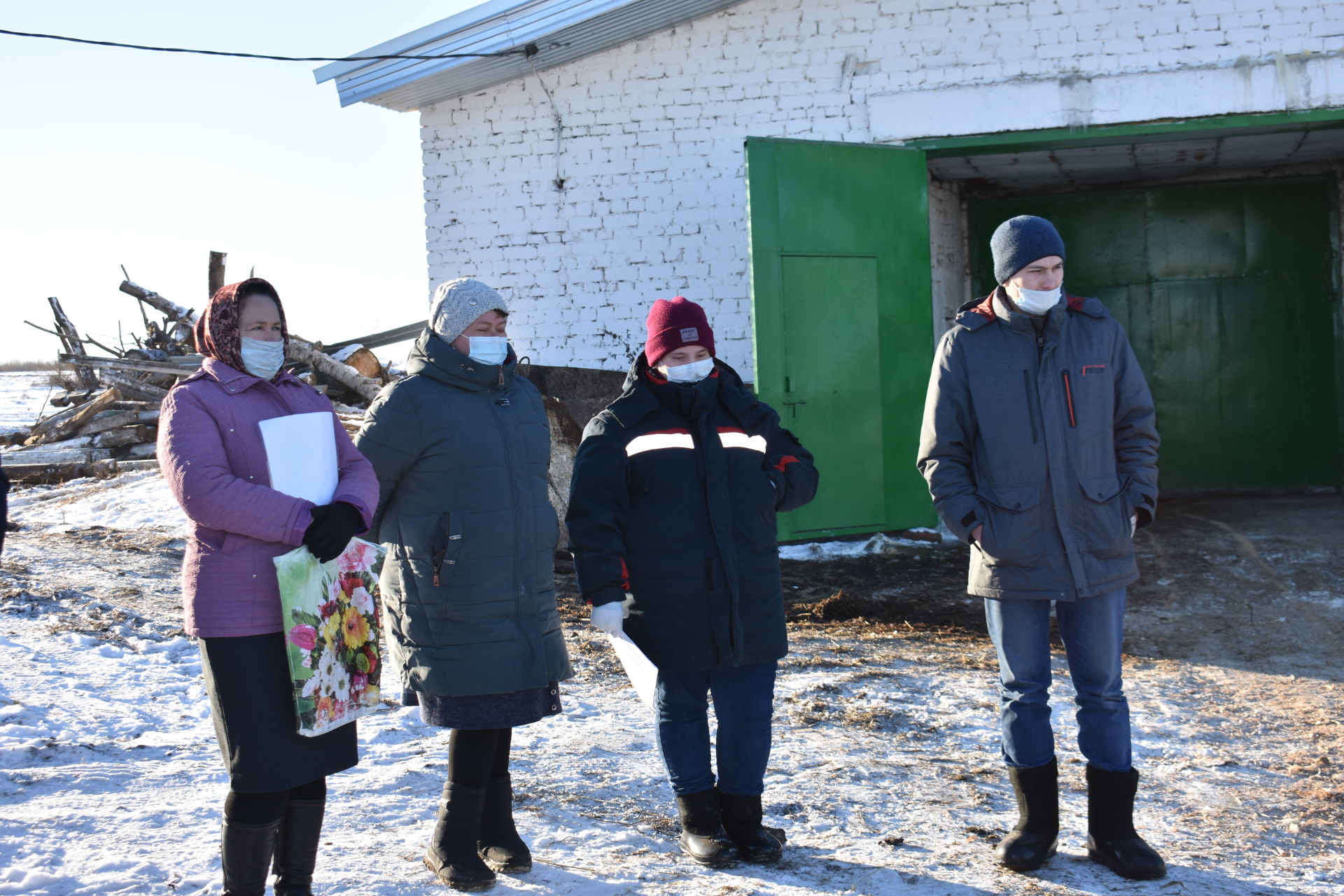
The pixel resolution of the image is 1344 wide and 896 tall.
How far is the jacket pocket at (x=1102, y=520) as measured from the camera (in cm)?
299

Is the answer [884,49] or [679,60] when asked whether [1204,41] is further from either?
[679,60]

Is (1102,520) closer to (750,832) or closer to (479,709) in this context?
(750,832)

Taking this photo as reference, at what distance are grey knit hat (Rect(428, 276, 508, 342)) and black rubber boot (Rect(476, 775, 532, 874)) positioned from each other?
3.91ft

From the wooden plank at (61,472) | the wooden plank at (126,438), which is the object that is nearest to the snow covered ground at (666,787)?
the wooden plank at (61,472)

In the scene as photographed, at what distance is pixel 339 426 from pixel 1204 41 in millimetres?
7081

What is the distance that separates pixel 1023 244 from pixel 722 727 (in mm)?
1533

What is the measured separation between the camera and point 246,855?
254 cm

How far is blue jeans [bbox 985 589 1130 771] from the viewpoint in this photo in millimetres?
2988

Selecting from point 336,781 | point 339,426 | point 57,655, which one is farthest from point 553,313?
point 339,426

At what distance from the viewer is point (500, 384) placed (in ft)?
9.90

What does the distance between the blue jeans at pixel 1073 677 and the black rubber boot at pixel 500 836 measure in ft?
4.35

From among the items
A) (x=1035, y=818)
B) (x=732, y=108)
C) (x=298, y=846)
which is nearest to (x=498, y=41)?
(x=732, y=108)

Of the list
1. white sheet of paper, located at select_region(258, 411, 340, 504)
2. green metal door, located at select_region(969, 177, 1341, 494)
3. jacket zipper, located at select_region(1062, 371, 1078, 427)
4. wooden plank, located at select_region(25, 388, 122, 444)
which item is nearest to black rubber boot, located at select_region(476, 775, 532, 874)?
white sheet of paper, located at select_region(258, 411, 340, 504)

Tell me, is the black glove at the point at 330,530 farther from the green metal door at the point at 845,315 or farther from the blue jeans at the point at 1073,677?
the green metal door at the point at 845,315
